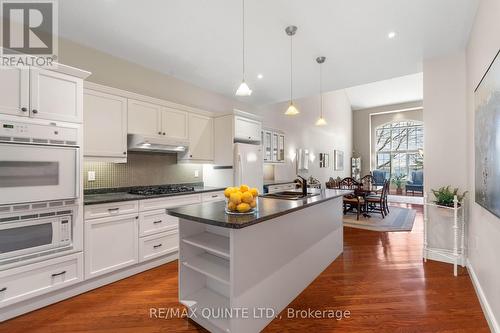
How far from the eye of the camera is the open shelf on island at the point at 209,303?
1.78 m

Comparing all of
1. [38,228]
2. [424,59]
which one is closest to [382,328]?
[38,228]

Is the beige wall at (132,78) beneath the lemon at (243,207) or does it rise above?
above

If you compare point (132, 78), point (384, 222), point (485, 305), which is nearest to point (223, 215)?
point (485, 305)

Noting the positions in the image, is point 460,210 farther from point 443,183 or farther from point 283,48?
point 283,48

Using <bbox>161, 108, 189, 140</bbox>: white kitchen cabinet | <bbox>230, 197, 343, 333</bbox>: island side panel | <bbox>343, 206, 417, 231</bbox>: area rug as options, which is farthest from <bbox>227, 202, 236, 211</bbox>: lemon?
<bbox>343, 206, 417, 231</bbox>: area rug

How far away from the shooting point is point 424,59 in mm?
3312

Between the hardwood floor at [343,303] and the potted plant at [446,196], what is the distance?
2.57 feet

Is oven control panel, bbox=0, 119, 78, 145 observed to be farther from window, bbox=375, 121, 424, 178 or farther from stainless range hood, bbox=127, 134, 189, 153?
window, bbox=375, 121, 424, 178

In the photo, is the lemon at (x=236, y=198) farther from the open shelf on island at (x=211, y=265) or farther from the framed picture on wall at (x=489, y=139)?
the framed picture on wall at (x=489, y=139)

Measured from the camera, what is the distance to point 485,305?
2059 millimetres

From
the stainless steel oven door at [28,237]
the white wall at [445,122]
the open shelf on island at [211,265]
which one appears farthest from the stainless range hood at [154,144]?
the white wall at [445,122]

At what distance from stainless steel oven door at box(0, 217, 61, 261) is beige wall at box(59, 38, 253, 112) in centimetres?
180

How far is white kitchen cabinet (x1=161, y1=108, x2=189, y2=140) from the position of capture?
3.47m

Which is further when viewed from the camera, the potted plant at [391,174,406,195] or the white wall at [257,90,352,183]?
the potted plant at [391,174,406,195]
